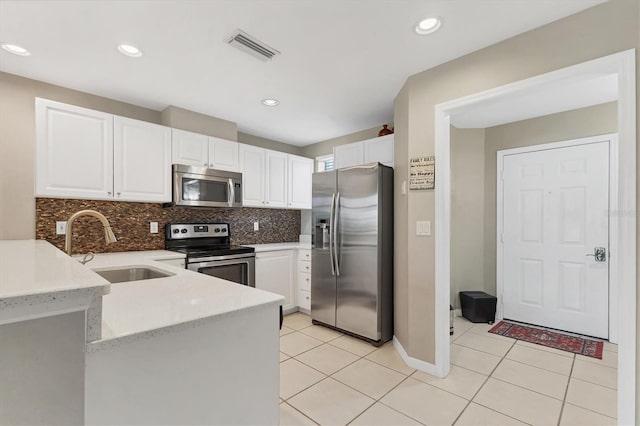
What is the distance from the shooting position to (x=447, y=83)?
2.27 m

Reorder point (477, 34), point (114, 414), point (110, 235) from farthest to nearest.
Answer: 1. point (477, 34)
2. point (110, 235)
3. point (114, 414)

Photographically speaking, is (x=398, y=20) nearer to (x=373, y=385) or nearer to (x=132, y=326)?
(x=132, y=326)

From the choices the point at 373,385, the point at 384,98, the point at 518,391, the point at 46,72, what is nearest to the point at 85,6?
the point at 46,72

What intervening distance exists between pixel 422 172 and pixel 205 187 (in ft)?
7.53

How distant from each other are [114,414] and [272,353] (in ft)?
1.62

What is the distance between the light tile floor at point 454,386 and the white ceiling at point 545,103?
2108 mm

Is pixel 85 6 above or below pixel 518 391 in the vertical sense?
above

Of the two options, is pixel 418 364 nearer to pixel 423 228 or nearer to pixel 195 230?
pixel 423 228

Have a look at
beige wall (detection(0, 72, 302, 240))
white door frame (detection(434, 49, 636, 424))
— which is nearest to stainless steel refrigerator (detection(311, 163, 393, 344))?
white door frame (detection(434, 49, 636, 424))

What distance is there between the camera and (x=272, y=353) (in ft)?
3.63

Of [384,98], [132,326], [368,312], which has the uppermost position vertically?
[384,98]

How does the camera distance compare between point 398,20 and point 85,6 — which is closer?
point 85,6

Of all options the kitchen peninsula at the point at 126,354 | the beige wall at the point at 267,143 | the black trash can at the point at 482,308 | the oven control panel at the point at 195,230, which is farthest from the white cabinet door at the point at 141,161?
the black trash can at the point at 482,308

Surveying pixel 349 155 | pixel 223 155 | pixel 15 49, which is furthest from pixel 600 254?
pixel 15 49
